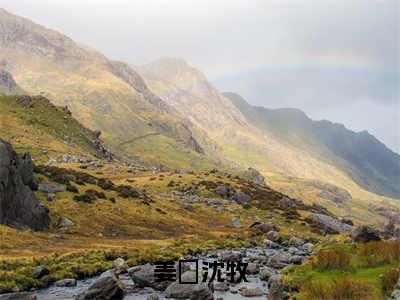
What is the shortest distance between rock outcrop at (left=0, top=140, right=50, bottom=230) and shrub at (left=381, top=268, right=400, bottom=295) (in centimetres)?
4083

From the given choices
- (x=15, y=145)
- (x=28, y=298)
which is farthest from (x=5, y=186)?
(x=15, y=145)

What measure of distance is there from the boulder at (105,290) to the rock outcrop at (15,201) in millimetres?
24567

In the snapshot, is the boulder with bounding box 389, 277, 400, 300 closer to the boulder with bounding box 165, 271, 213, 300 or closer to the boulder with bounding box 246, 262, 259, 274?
the boulder with bounding box 165, 271, 213, 300

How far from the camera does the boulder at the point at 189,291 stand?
27188 mm

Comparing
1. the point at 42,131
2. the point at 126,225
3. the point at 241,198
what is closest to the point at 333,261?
the point at 126,225

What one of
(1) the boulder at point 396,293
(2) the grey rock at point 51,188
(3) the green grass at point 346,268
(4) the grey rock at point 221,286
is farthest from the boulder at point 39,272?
(2) the grey rock at point 51,188

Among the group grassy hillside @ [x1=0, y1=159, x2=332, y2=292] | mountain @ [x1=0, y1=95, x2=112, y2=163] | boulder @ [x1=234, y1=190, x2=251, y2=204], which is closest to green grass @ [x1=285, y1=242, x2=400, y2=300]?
grassy hillside @ [x1=0, y1=159, x2=332, y2=292]

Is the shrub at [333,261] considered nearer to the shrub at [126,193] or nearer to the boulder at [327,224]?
the shrub at [126,193]

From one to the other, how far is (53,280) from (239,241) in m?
37.7

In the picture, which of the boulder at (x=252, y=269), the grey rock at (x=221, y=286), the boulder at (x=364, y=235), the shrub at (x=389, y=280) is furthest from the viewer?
the boulder at (x=364, y=235)

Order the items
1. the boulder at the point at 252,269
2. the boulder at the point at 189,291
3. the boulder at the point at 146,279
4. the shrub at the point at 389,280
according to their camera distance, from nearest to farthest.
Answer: the shrub at the point at 389,280 → the boulder at the point at 189,291 → the boulder at the point at 146,279 → the boulder at the point at 252,269

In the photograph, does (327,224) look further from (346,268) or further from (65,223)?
(346,268)

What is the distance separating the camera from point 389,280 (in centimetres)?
2119

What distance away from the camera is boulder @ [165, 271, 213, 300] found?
2719 centimetres
